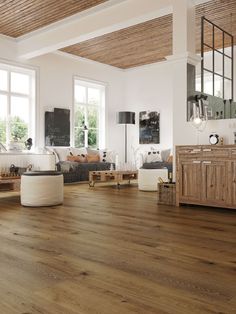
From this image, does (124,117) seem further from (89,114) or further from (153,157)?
(153,157)

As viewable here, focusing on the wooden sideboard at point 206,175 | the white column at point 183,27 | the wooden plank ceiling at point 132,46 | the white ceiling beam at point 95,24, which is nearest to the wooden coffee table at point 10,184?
the wooden sideboard at point 206,175

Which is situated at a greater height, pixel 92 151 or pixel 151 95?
pixel 151 95

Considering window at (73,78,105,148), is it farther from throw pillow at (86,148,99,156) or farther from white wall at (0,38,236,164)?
throw pillow at (86,148,99,156)

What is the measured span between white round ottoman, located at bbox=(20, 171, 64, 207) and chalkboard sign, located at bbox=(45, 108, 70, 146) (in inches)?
169

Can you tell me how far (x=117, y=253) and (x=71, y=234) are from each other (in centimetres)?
72

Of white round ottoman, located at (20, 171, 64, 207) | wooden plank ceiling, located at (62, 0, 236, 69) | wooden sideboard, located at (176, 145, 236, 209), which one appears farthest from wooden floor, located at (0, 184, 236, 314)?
wooden plank ceiling, located at (62, 0, 236, 69)

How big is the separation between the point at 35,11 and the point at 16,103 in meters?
2.66

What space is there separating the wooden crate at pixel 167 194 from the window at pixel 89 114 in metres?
5.27


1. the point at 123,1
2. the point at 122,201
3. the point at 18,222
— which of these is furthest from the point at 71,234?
the point at 123,1

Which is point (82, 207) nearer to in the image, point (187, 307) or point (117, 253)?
point (117, 253)

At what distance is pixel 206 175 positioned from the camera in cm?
439

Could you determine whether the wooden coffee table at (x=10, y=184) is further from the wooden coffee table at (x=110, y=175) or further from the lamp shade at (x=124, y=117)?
the lamp shade at (x=124, y=117)

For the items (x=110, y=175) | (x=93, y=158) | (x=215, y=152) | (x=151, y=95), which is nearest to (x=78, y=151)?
(x=93, y=158)

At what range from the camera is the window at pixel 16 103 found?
27.3ft
